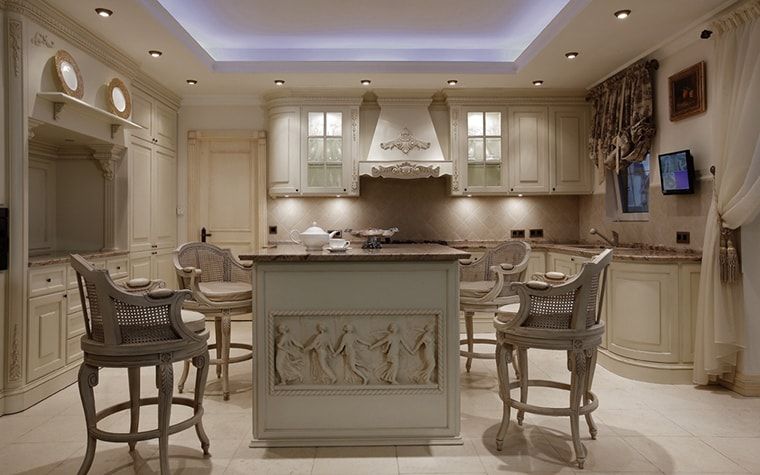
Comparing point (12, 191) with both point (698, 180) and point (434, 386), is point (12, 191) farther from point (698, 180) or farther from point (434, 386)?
point (698, 180)

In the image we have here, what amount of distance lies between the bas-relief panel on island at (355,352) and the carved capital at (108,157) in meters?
2.86

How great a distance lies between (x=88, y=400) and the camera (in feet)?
7.23

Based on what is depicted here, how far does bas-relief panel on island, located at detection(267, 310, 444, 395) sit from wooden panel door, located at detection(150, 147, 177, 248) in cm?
323

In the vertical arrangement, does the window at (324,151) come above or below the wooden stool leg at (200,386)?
above

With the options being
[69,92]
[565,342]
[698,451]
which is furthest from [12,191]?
[698,451]

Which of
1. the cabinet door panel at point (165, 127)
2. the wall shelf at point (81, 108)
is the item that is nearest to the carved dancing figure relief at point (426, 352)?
the wall shelf at point (81, 108)

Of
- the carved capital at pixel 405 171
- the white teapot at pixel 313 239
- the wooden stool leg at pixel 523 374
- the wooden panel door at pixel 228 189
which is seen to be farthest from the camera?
the wooden panel door at pixel 228 189

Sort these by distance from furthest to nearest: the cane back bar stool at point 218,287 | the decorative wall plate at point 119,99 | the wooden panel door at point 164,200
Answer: the wooden panel door at point 164,200, the decorative wall plate at point 119,99, the cane back bar stool at point 218,287

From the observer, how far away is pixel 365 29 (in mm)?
4547

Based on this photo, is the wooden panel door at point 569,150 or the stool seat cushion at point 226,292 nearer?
the stool seat cushion at point 226,292

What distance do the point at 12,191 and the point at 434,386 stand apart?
2.88m

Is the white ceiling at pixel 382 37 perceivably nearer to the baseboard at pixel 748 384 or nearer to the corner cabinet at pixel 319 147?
the corner cabinet at pixel 319 147

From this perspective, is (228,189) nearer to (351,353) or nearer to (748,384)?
(351,353)

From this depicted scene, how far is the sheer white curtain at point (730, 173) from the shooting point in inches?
126
